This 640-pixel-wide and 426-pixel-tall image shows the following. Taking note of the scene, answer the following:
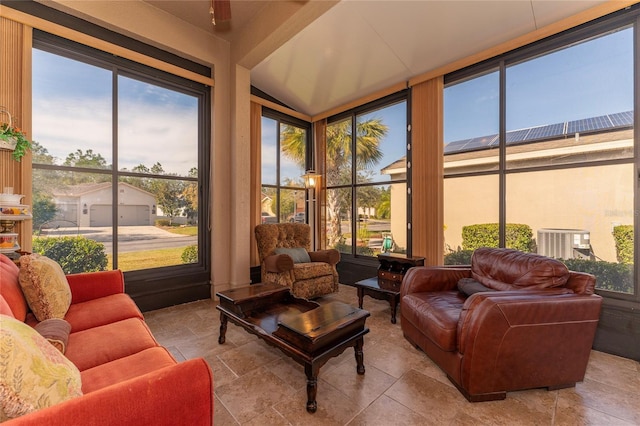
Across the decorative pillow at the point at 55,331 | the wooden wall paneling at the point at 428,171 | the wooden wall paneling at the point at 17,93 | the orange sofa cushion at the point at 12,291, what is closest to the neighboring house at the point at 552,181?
the wooden wall paneling at the point at 428,171

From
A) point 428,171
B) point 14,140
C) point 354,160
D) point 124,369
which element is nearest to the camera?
point 124,369

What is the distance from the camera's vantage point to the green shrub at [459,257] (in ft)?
11.7

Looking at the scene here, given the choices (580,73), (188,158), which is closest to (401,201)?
(580,73)

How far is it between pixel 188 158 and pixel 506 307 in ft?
13.1

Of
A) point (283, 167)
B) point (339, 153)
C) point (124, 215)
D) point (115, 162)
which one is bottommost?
point (124, 215)

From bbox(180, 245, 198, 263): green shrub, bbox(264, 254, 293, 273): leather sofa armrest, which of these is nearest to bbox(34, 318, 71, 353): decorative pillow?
bbox(264, 254, 293, 273): leather sofa armrest

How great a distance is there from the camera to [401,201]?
4180 mm

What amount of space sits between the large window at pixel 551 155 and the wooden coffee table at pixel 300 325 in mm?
Answer: 2280

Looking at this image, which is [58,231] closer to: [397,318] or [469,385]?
[397,318]

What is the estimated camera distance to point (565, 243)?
113 inches

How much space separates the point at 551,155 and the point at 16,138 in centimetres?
518

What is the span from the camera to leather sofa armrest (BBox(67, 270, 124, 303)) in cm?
220

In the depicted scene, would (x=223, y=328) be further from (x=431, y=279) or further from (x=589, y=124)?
(x=589, y=124)

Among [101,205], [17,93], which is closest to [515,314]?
[101,205]
